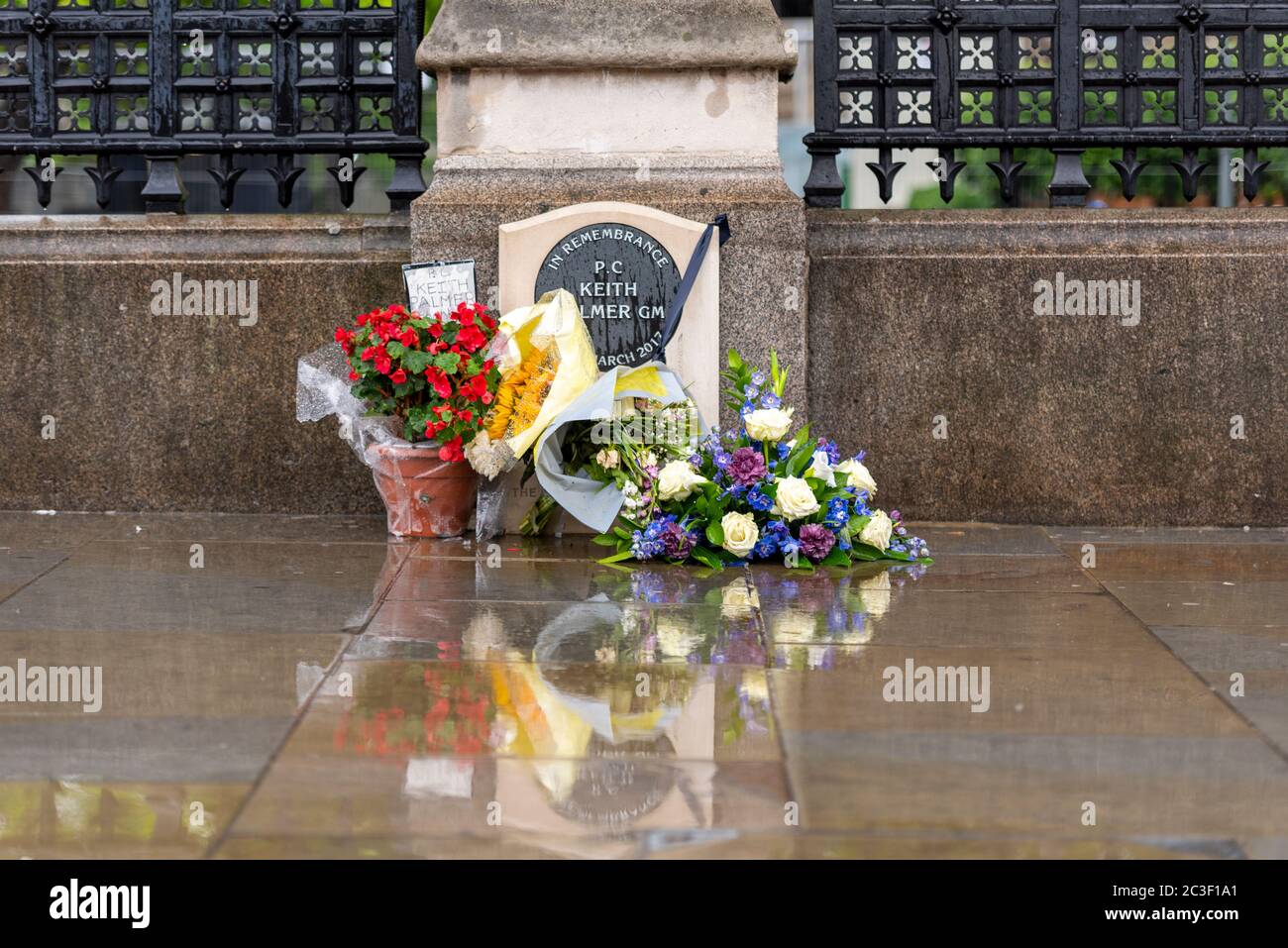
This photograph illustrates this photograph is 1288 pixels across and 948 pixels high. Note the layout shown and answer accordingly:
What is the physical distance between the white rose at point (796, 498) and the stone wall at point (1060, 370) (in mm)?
1376

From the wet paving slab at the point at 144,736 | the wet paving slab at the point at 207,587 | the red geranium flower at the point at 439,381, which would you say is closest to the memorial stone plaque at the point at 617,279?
the red geranium flower at the point at 439,381

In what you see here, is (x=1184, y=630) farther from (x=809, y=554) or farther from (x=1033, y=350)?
(x=1033, y=350)

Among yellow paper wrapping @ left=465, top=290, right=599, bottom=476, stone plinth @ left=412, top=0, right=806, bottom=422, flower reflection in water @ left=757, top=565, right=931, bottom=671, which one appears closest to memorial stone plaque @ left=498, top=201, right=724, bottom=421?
stone plinth @ left=412, top=0, right=806, bottom=422

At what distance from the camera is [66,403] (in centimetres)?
779

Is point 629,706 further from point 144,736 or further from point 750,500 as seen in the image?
point 750,500

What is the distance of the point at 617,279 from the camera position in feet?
23.8

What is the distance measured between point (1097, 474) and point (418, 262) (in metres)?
3.30

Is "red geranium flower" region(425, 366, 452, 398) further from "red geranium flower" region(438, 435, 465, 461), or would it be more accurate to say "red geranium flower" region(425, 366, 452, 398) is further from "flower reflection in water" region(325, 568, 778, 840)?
"flower reflection in water" region(325, 568, 778, 840)

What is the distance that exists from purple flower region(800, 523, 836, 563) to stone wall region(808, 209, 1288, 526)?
1.32 m

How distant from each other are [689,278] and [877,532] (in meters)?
1.43

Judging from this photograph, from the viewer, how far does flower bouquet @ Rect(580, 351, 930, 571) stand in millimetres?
6484

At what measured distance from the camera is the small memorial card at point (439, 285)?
289 inches

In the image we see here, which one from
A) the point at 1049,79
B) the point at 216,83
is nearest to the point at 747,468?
the point at 1049,79

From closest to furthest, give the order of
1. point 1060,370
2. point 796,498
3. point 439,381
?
point 796,498 → point 439,381 → point 1060,370
